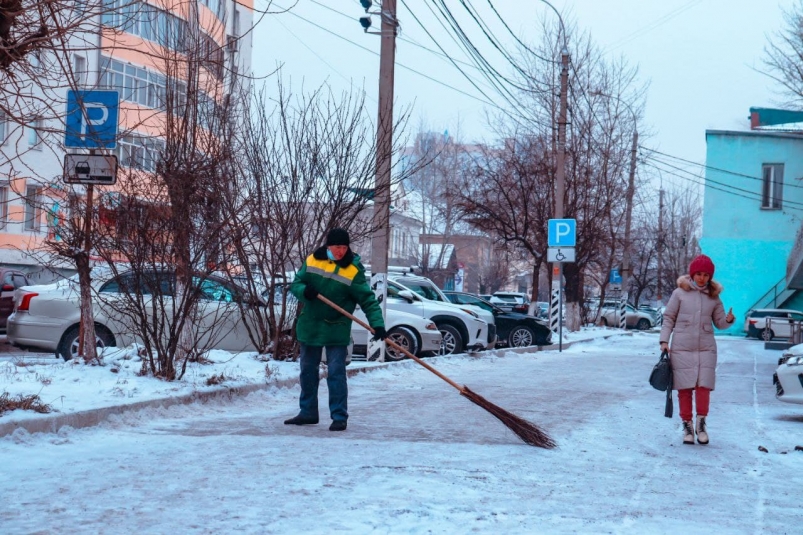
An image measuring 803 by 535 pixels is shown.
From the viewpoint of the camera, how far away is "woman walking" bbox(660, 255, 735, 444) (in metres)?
8.87

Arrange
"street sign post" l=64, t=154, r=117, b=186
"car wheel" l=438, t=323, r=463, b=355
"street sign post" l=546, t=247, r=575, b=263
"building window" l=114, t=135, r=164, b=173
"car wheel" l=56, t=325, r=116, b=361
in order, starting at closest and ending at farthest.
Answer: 1. "street sign post" l=64, t=154, r=117, b=186
2. "building window" l=114, t=135, r=164, b=173
3. "car wheel" l=56, t=325, r=116, b=361
4. "car wheel" l=438, t=323, r=463, b=355
5. "street sign post" l=546, t=247, r=575, b=263

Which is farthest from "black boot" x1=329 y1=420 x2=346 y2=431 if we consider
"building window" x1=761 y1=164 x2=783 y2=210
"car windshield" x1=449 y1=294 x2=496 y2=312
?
"building window" x1=761 y1=164 x2=783 y2=210

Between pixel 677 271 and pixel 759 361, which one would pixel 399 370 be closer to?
pixel 759 361

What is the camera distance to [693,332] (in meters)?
8.97

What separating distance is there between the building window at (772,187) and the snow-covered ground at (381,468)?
3736 centimetres

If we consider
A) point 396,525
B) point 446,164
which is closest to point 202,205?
point 396,525

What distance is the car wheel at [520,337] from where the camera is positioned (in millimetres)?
25453

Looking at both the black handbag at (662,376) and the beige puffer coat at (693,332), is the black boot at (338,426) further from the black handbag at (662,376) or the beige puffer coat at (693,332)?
the beige puffer coat at (693,332)

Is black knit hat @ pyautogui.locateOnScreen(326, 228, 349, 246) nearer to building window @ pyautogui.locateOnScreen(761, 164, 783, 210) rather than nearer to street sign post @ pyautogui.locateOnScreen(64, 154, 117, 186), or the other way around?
street sign post @ pyautogui.locateOnScreen(64, 154, 117, 186)

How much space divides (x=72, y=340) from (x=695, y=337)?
8.76m

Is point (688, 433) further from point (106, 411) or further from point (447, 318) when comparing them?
point (447, 318)

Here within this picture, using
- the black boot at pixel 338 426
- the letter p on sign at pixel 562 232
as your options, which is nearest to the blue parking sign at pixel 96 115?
the black boot at pixel 338 426

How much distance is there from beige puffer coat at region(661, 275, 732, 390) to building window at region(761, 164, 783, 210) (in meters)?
40.4

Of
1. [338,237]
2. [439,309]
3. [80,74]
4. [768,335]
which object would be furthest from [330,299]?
[768,335]
